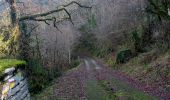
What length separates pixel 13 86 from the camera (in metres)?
8.38

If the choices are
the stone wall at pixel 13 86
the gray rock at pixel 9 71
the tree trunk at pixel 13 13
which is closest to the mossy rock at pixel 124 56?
the tree trunk at pixel 13 13

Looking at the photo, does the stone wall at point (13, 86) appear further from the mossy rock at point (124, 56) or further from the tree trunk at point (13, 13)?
the mossy rock at point (124, 56)

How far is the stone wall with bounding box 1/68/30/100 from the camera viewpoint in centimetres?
764

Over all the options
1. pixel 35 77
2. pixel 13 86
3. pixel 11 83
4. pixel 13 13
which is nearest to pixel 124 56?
pixel 35 77

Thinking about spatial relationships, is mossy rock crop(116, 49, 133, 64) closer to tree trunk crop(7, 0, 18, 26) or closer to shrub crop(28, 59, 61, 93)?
shrub crop(28, 59, 61, 93)

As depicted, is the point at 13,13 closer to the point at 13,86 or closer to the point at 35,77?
the point at 35,77

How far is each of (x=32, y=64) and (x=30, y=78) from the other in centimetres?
108

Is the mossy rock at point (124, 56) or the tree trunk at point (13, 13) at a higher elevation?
the tree trunk at point (13, 13)

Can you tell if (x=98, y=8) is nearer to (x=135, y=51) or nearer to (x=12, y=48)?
(x=135, y=51)

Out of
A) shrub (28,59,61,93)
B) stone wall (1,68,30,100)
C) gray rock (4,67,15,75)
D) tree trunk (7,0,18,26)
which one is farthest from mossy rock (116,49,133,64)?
gray rock (4,67,15,75)

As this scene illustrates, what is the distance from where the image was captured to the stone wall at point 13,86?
7639 mm

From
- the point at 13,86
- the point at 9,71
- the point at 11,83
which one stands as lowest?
the point at 13,86

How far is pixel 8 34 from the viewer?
61.5ft

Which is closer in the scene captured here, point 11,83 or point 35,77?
point 11,83
